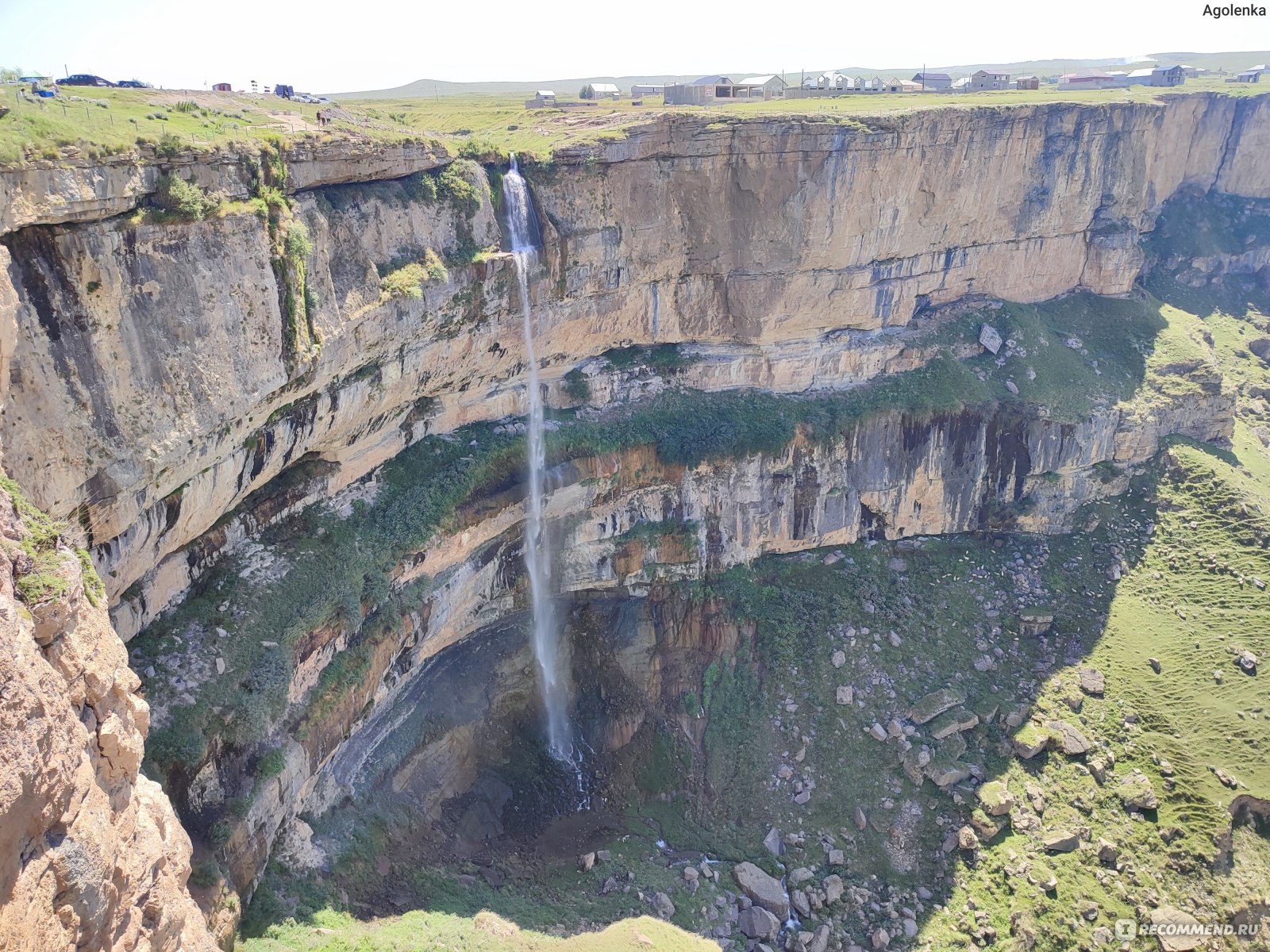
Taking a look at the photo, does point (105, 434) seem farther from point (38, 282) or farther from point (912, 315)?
point (912, 315)

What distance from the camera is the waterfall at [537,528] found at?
2553 centimetres

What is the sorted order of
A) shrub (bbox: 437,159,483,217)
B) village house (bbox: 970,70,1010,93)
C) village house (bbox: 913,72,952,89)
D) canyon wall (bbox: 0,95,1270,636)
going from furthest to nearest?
1. village house (bbox: 913,72,952,89)
2. village house (bbox: 970,70,1010,93)
3. shrub (bbox: 437,159,483,217)
4. canyon wall (bbox: 0,95,1270,636)

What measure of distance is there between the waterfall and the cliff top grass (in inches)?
69.5

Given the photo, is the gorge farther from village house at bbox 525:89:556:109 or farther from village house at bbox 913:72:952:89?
village house at bbox 913:72:952:89

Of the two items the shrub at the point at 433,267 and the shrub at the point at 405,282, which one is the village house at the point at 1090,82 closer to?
the shrub at the point at 433,267

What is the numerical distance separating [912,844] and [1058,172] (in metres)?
25.9

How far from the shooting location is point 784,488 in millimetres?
Result: 29344

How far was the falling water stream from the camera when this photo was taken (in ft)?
83.8

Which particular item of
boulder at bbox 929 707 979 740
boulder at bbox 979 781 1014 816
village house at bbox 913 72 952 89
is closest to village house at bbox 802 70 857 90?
village house at bbox 913 72 952 89

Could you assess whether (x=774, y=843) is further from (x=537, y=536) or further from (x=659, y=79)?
(x=659, y=79)

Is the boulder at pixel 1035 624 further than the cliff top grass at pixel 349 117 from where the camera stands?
Yes

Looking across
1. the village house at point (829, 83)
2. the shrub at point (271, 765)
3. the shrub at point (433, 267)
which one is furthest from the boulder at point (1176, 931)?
the village house at point (829, 83)

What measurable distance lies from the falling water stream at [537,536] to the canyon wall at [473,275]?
0.58 metres

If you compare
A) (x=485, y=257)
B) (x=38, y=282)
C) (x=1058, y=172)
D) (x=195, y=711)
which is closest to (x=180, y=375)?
(x=38, y=282)
